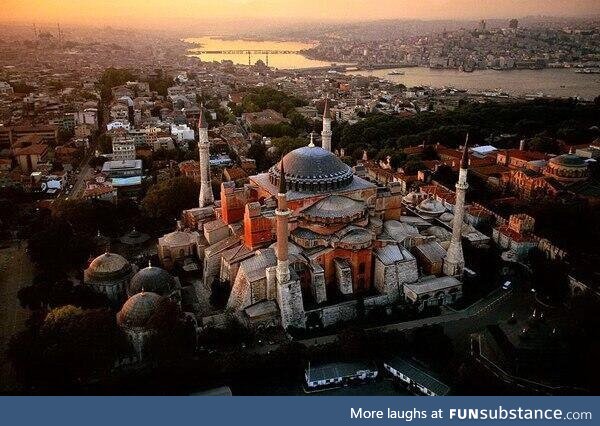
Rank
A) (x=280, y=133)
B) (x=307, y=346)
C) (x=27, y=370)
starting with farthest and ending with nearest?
(x=280, y=133)
(x=307, y=346)
(x=27, y=370)

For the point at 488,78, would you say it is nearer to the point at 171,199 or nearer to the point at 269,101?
the point at 269,101

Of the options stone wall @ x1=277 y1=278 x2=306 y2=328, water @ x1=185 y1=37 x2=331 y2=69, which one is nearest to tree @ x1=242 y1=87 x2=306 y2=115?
stone wall @ x1=277 y1=278 x2=306 y2=328

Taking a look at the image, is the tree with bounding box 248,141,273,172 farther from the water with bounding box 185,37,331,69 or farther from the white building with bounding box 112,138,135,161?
the water with bounding box 185,37,331,69

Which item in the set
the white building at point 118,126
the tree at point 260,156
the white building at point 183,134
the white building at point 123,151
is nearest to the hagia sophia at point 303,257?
the tree at point 260,156

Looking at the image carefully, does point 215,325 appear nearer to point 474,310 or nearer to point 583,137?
point 474,310

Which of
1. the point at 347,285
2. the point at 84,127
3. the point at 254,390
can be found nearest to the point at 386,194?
the point at 347,285

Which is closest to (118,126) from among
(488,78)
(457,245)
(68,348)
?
(68,348)

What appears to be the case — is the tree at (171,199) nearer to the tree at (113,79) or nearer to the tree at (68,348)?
the tree at (68,348)
